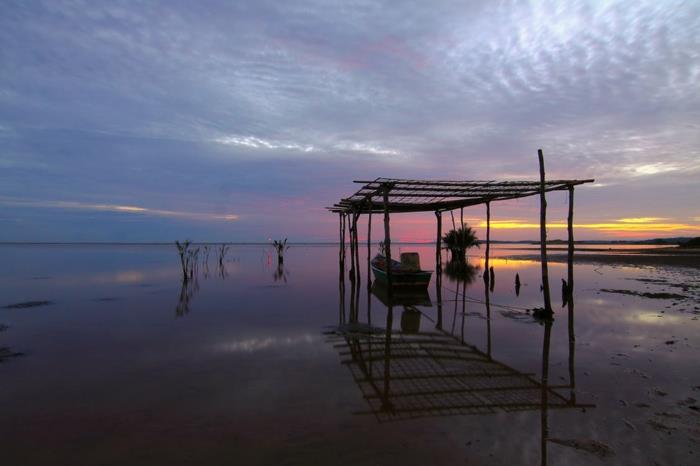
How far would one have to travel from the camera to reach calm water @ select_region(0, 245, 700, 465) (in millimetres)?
4020

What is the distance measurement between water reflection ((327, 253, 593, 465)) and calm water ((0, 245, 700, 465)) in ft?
0.13

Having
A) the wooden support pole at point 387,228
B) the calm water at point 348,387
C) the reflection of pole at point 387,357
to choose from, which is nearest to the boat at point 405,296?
the wooden support pole at point 387,228

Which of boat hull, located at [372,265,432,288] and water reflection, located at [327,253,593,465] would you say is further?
boat hull, located at [372,265,432,288]

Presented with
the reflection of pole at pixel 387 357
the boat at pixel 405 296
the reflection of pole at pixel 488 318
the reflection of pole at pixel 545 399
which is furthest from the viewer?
the boat at pixel 405 296

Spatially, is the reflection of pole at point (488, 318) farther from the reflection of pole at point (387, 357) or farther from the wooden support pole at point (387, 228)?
the wooden support pole at point (387, 228)

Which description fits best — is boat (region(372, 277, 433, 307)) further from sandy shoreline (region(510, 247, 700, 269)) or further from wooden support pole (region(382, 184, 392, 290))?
sandy shoreline (region(510, 247, 700, 269))

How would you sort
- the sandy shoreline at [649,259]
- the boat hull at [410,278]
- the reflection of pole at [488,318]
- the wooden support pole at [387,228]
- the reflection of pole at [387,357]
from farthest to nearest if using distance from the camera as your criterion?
the sandy shoreline at [649,259] < the boat hull at [410,278] < the wooden support pole at [387,228] < the reflection of pole at [488,318] < the reflection of pole at [387,357]

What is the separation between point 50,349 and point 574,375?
9916 mm

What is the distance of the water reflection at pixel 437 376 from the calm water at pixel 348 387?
0.04 meters

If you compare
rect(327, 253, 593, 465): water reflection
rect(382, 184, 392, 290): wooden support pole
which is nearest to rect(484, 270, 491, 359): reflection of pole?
rect(327, 253, 593, 465): water reflection

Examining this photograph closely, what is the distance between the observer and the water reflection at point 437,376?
4.98 metres

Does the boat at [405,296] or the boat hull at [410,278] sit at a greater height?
the boat hull at [410,278]

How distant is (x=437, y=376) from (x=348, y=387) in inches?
58.0

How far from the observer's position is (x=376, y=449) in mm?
3992
